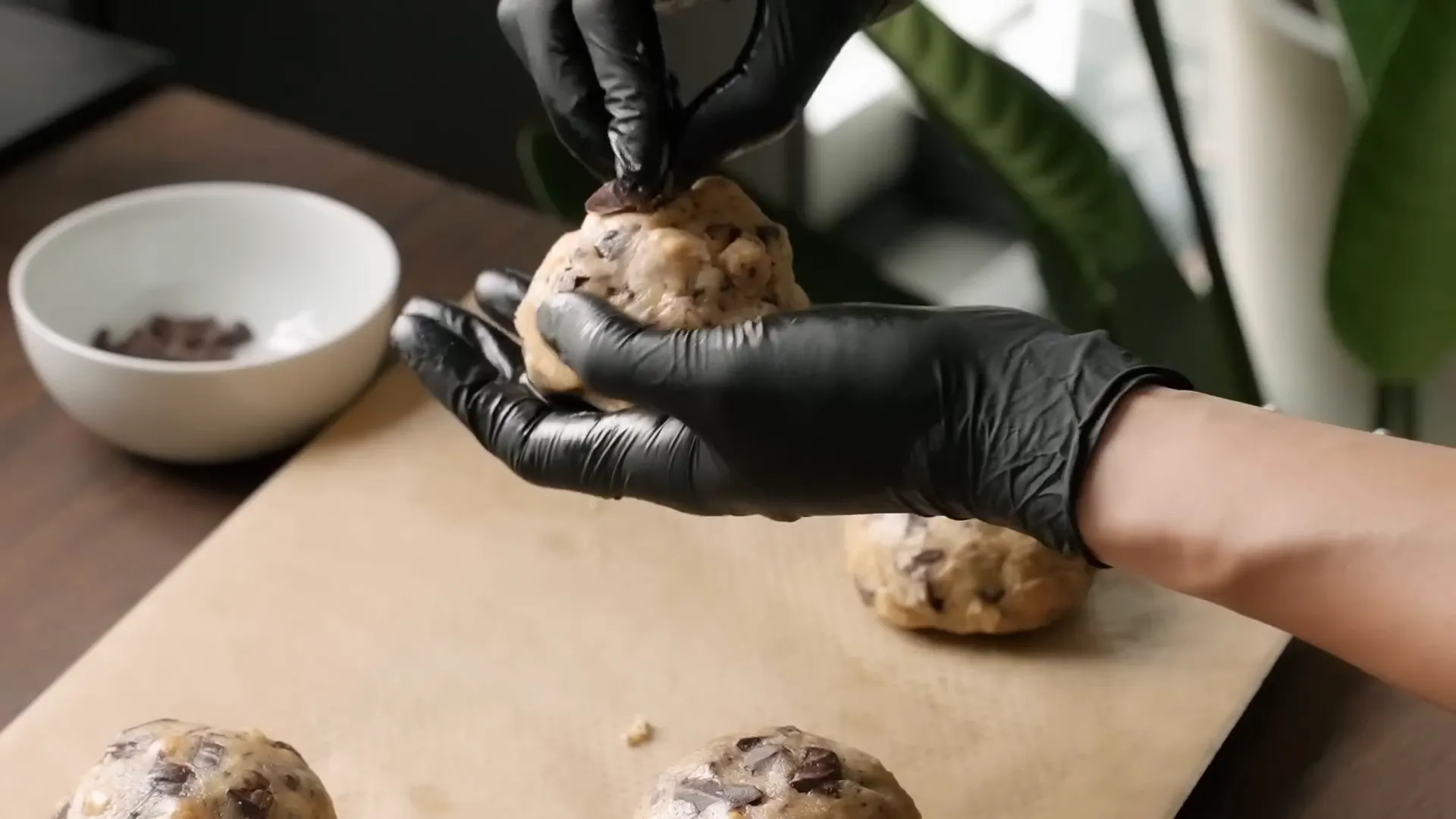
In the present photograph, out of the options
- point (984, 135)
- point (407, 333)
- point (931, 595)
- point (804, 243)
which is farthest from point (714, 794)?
point (984, 135)

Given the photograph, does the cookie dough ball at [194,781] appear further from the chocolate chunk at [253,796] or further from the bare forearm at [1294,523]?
the bare forearm at [1294,523]

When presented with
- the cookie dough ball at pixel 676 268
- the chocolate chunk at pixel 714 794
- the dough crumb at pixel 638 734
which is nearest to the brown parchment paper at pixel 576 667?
the dough crumb at pixel 638 734

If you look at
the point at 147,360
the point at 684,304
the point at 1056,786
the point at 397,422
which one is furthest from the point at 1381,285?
the point at 147,360

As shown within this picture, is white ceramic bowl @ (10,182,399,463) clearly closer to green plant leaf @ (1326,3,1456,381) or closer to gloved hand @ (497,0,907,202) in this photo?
gloved hand @ (497,0,907,202)

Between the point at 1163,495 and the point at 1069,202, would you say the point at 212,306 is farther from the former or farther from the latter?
the point at 1163,495

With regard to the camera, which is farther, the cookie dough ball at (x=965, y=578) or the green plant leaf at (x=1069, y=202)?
the green plant leaf at (x=1069, y=202)
